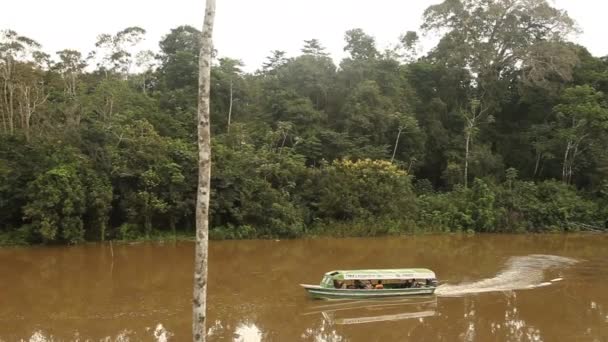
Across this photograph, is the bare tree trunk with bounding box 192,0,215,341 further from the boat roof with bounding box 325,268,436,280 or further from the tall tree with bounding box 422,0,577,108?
the tall tree with bounding box 422,0,577,108

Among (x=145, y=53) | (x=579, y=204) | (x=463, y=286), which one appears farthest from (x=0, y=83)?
(x=579, y=204)

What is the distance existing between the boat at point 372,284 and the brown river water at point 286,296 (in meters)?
0.24

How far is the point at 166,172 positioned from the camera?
66.5ft

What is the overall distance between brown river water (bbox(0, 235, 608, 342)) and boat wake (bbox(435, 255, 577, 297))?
1.8 inches

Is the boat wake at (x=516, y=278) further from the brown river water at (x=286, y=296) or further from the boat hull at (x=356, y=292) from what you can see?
the boat hull at (x=356, y=292)

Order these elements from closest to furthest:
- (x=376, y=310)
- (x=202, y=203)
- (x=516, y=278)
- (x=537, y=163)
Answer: (x=202, y=203) < (x=376, y=310) < (x=516, y=278) < (x=537, y=163)

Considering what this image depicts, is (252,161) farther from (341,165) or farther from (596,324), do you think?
(596,324)

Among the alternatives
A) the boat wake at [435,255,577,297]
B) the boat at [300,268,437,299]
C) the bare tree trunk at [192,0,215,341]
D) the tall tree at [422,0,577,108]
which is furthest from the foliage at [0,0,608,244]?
the bare tree trunk at [192,0,215,341]

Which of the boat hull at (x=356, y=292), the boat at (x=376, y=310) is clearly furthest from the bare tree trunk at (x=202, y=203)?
the boat hull at (x=356, y=292)

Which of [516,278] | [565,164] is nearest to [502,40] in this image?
[565,164]

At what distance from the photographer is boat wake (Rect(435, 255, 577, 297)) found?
1451 cm

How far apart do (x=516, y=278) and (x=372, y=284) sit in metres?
5.37

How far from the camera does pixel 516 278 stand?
51.9ft

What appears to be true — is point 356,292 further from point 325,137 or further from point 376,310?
point 325,137
